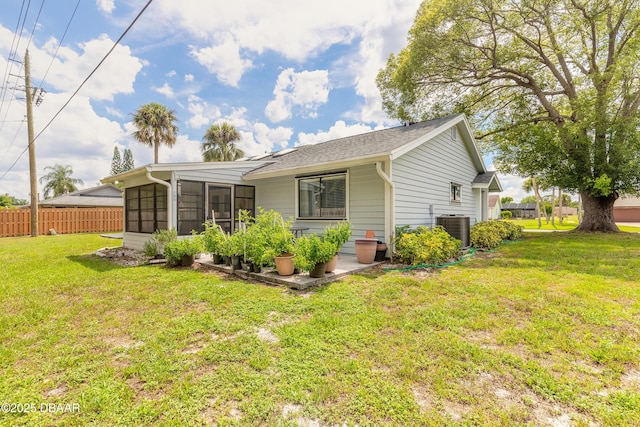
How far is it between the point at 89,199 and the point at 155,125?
869 centimetres

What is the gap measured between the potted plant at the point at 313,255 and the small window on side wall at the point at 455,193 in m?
6.92

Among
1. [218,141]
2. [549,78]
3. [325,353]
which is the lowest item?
[325,353]

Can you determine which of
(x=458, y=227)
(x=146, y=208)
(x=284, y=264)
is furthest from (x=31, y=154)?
(x=458, y=227)

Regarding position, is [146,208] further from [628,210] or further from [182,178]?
[628,210]

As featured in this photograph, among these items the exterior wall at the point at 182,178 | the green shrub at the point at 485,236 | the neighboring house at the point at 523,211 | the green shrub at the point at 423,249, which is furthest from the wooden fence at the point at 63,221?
the neighboring house at the point at 523,211

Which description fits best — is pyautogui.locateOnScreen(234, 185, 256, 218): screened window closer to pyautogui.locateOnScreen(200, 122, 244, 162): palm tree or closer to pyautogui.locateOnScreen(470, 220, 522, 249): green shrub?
pyautogui.locateOnScreen(470, 220, 522, 249): green shrub

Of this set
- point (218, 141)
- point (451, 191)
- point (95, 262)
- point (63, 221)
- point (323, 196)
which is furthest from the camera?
point (218, 141)

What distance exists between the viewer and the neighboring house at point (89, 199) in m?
20.7

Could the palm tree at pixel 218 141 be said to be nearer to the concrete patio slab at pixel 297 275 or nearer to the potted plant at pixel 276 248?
the concrete patio slab at pixel 297 275

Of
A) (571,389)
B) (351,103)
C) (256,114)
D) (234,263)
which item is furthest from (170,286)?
(256,114)

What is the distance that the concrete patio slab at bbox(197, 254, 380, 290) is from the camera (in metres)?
4.63

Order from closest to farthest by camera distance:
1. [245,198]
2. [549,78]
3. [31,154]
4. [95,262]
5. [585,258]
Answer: [585,258] < [95,262] < [245,198] < [549,78] < [31,154]

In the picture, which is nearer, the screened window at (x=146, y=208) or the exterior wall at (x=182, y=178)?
the exterior wall at (x=182, y=178)

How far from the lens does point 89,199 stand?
75.7 ft
